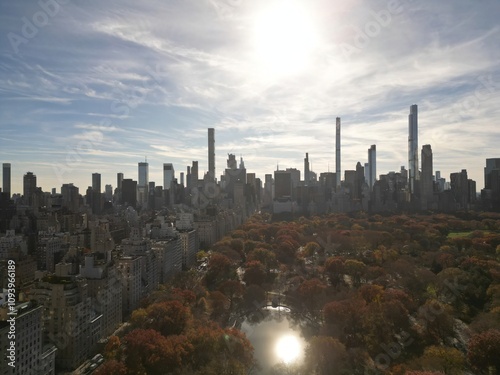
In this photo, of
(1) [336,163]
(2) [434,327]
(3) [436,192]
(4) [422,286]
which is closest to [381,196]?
(3) [436,192]

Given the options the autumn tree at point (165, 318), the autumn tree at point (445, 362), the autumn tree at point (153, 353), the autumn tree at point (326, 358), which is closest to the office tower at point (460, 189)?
the autumn tree at point (445, 362)

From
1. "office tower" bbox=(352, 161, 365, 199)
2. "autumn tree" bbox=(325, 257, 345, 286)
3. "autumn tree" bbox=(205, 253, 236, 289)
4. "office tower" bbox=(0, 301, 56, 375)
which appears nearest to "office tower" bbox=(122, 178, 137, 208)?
"office tower" bbox=(352, 161, 365, 199)

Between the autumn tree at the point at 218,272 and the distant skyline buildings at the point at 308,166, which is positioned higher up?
the distant skyline buildings at the point at 308,166

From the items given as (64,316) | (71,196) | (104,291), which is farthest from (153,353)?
(71,196)

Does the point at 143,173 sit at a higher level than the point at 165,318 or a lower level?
higher

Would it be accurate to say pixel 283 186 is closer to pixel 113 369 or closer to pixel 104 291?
pixel 104 291

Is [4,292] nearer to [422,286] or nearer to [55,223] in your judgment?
[422,286]

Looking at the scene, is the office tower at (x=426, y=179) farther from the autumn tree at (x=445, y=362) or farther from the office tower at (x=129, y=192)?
the autumn tree at (x=445, y=362)
